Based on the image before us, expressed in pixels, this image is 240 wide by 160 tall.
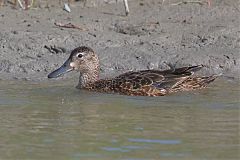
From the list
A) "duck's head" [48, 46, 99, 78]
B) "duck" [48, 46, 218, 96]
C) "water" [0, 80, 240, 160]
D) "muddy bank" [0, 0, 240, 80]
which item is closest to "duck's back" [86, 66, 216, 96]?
"duck" [48, 46, 218, 96]

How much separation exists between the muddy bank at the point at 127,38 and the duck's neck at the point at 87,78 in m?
0.75

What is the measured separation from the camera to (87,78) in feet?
39.3

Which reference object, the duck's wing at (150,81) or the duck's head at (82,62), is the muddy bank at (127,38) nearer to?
the duck's head at (82,62)

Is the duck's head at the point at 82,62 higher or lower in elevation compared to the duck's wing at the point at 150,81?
higher

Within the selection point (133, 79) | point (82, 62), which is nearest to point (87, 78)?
Result: point (82, 62)

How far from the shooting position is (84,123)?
9.27m

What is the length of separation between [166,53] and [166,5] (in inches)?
63.5

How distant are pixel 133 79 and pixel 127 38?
2.25 m

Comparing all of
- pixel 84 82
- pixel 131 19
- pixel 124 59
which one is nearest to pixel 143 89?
pixel 84 82

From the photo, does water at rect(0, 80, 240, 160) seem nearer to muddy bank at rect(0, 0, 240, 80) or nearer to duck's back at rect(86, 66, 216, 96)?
duck's back at rect(86, 66, 216, 96)

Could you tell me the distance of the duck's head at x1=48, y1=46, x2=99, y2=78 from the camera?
12.0 metres

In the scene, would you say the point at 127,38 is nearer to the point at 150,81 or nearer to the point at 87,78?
the point at 87,78

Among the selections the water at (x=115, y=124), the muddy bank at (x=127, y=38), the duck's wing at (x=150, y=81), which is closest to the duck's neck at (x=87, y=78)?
the water at (x=115, y=124)

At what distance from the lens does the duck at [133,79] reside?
1129 centimetres
